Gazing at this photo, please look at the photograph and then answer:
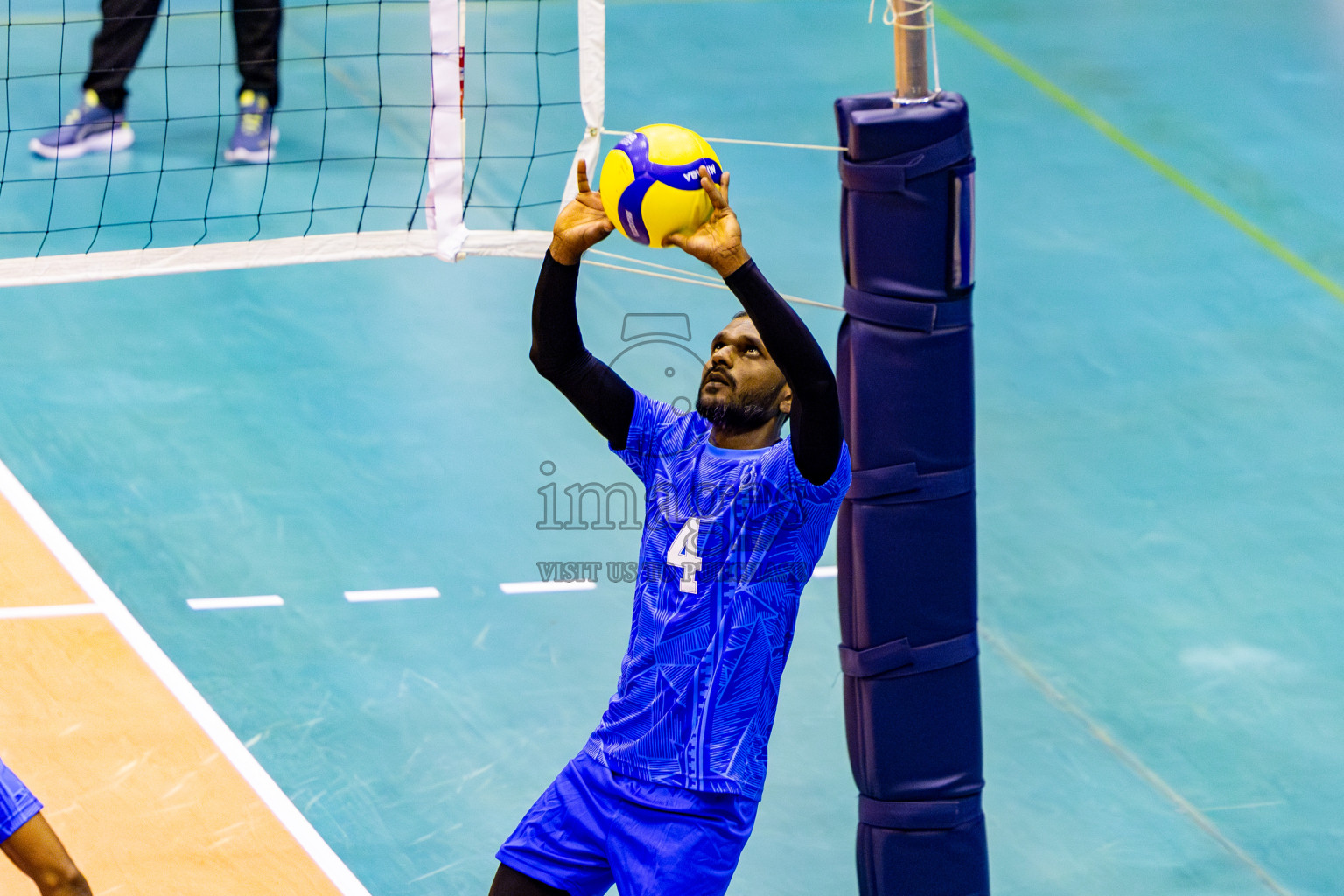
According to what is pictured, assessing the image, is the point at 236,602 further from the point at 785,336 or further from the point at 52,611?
the point at 785,336

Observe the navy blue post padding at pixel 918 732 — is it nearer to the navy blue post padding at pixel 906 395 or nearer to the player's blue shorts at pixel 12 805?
the navy blue post padding at pixel 906 395

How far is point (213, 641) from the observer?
21.4 feet

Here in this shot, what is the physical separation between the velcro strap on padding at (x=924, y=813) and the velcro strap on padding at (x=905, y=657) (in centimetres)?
37

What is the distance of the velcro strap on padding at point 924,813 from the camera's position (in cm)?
472

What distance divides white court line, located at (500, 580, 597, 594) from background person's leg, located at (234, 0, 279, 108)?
14.6 feet

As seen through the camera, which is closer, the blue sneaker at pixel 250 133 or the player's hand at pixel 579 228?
the player's hand at pixel 579 228

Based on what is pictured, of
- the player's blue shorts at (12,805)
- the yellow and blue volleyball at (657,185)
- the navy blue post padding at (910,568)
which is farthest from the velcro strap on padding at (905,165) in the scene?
the player's blue shorts at (12,805)

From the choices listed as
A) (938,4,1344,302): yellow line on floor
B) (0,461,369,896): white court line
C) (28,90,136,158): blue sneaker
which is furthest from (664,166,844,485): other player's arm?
(28,90,136,158): blue sneaker

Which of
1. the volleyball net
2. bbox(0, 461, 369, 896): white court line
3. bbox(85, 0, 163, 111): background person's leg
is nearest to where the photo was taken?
bbox(0, 461, 369, 896): white court line

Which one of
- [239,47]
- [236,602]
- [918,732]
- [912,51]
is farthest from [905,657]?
[239,47]

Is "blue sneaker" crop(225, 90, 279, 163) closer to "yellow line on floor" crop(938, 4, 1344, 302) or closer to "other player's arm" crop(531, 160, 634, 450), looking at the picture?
"yellow line on floor" crop(938, 4, 1344, 302)

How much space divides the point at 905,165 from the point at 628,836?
1836mm

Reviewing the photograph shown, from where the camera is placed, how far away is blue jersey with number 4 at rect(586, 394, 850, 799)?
4.16m

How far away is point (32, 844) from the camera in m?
4.41
